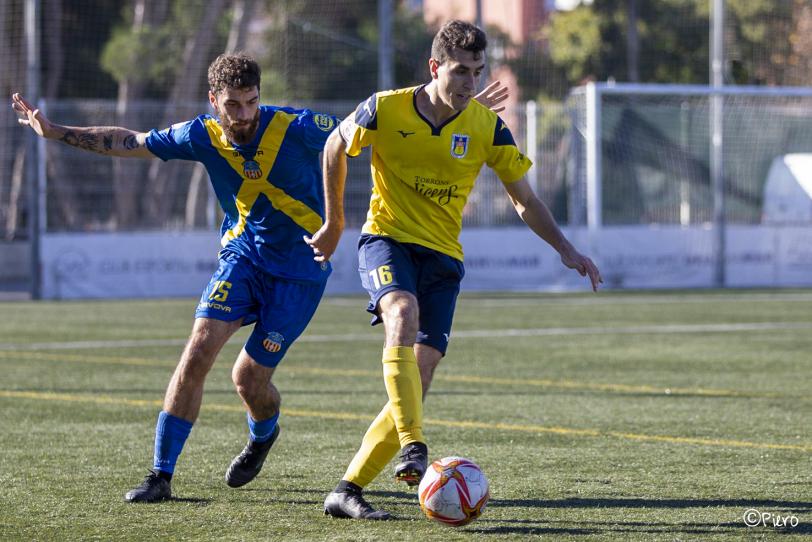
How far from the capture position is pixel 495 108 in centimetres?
677

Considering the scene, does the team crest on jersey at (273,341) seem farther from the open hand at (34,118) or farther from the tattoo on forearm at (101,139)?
the open hand at (34,118)

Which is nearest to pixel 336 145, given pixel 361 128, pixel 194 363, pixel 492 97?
pixel 361 128

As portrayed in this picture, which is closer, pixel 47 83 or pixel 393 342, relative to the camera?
pixel 393 342

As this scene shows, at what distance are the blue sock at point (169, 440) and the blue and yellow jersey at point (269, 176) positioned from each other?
2.68 ft

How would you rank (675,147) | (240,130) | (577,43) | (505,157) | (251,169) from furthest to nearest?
(577,43) < (675,147) < (251,169) < (240,130) < (505,157)

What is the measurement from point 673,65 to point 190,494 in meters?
38.3

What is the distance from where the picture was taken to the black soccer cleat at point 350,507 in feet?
18.4

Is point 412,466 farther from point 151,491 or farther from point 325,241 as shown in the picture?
point 151,491

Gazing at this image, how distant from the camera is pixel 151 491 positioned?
6.03m

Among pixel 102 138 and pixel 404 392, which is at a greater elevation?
pixel 102 138

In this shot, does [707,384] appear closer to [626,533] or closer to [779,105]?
[626,533]

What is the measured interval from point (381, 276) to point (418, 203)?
1.39ft

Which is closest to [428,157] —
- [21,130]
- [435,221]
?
[435,221]

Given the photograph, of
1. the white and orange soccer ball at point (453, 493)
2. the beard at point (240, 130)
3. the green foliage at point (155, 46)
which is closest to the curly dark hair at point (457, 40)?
the beard at point (240, 130)
